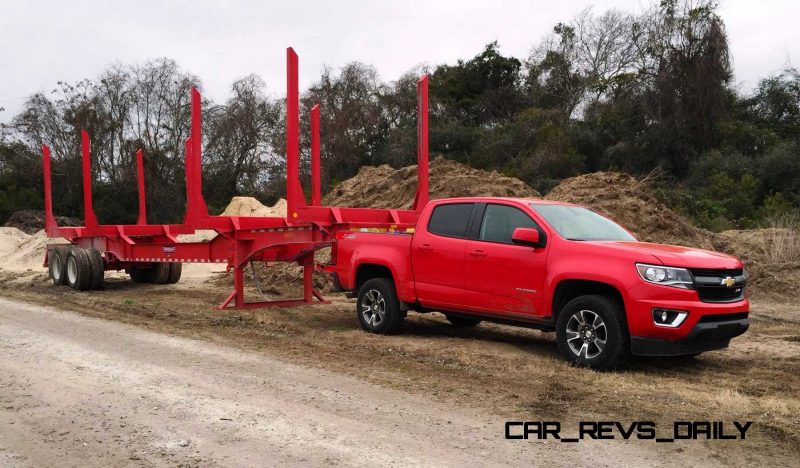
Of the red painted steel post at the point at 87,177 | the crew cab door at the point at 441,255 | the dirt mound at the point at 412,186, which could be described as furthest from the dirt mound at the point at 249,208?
the crew cab door at the point at 441,255

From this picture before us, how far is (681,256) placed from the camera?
7.28 meters

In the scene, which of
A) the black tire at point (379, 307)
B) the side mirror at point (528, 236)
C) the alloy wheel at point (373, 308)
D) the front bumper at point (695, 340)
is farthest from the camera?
the alloy wheel at point (373, 308)

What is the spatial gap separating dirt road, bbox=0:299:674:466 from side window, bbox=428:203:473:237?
275 centimetres

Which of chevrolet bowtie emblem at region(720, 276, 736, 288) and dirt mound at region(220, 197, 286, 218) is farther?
dirt mound at region(220, 197, 286, 218)

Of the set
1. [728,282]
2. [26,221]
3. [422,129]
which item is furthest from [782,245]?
[26,221]

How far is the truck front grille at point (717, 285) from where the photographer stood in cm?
722

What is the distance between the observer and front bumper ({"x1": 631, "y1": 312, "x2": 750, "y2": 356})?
7099 millimetres

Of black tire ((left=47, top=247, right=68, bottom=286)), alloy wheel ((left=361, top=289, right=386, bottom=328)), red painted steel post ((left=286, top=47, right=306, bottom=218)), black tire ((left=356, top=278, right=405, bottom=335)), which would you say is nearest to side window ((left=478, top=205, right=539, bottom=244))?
black tire ((left=356, top=278, right=405, bottom=335))

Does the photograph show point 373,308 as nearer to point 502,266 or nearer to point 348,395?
point 502,266

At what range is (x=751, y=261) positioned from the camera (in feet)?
51.4

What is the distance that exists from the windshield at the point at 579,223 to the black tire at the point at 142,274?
11828 mm

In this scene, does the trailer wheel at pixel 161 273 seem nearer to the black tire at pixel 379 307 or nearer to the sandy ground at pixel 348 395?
the sandy ground at pixel 348 395

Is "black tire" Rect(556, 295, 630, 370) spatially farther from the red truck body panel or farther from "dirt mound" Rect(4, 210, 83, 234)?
"dirt mound" Rect(4, 210, 83, 234)

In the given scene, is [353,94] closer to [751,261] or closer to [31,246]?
[31,246]
